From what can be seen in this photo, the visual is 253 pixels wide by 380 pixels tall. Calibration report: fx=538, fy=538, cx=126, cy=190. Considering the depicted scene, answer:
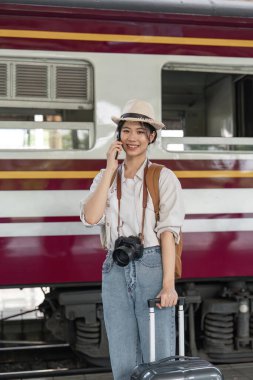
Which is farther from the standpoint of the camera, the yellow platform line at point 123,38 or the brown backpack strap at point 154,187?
the yellow platform line at point 123,38

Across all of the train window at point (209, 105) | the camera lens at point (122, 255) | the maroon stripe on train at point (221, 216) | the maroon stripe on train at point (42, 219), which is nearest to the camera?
the camera lens at point (122, 255)

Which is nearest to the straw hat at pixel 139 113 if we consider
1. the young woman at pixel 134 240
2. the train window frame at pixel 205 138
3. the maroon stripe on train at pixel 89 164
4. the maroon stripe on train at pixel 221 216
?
the young woman at pixel 134 240

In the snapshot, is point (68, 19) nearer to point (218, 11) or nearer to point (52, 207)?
point (218, 11)

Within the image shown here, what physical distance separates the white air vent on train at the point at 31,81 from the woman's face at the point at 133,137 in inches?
64.3

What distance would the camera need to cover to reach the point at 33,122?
4227 millimetres

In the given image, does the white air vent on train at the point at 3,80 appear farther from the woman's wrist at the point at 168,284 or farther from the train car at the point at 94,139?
the woman's wrist at the point at 168,284

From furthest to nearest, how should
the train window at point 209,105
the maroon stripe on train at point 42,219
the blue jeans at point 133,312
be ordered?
1. the train window at point 209,105
2. the maroon stripe on train at point 42,219
3. the blue jeans at point 133,312

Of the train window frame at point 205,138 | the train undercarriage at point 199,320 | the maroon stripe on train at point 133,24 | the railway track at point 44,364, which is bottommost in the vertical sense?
the railway track at point 44,364

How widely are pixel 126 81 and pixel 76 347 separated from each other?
2.35m

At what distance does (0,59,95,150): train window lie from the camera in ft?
13.9

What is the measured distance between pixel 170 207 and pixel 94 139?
→ 1.67 m

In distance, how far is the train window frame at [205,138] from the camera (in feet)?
14.6

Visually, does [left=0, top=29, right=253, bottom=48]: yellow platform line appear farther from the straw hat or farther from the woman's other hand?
the woman's other hand

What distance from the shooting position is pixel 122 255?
108 inches
